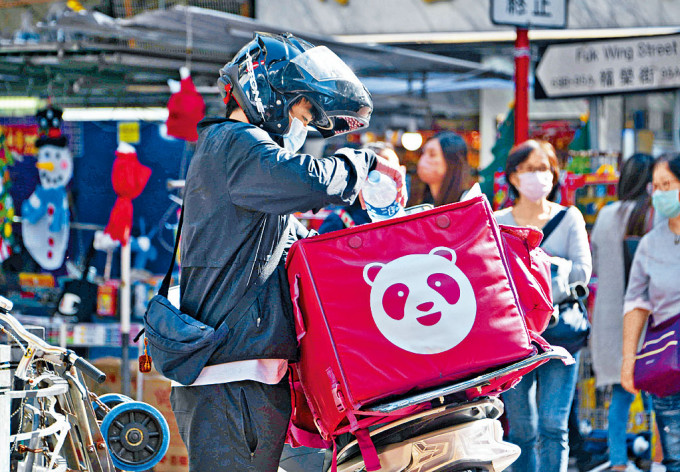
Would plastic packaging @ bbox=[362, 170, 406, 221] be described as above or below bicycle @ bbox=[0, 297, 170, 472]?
above

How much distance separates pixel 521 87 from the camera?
6.12m

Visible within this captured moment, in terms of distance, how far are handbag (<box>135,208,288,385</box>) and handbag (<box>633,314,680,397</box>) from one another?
2.62 m

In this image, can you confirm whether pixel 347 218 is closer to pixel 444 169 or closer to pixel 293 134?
pixel 444 169

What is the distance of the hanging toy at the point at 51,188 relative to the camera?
263 inches

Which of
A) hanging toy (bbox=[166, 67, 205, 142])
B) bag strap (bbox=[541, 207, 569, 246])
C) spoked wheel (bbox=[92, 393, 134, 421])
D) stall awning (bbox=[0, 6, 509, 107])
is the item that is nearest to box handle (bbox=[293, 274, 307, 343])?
spoked wheel (bbox=[92, 393, 134, 421])

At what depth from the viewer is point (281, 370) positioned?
2.71 metres

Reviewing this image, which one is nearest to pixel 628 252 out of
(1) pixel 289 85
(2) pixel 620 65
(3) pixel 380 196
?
(2) pixel 620 65

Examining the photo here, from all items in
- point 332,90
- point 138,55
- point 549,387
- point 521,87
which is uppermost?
point 138,55

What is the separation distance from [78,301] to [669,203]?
3.88m

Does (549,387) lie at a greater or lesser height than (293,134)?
lesser

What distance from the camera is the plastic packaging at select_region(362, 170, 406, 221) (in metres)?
2.74

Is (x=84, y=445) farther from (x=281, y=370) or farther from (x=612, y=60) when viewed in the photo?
(x=612, y=60)

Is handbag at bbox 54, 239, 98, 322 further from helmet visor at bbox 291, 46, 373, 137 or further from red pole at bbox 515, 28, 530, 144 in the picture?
helmet visor at bbox 291, 46, 373, 137

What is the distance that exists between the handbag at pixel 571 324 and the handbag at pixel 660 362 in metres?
0.33
